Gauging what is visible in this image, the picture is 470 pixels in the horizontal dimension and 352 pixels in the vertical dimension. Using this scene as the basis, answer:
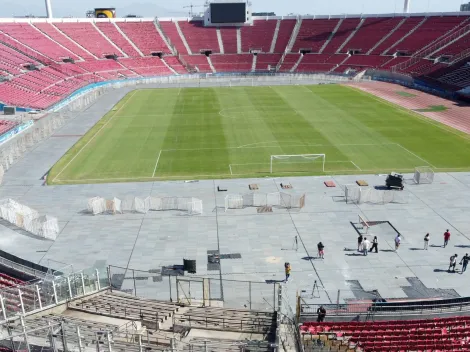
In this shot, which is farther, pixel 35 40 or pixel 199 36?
pixel 199 36

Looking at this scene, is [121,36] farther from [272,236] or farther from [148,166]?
[272,236]

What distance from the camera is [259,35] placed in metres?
121

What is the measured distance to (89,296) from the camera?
717 inches

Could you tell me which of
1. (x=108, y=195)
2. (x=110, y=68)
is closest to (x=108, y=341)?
(x=108, y=195)

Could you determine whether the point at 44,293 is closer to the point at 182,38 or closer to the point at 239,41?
the point at 182,38

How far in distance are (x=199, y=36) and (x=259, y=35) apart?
1622 cm

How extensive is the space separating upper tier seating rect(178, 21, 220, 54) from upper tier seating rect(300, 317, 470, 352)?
341 ft

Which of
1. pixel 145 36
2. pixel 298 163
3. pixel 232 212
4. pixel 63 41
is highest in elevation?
pixel 145 36

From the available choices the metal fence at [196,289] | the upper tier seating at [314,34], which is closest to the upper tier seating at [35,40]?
the upper tier seating at [314,34]

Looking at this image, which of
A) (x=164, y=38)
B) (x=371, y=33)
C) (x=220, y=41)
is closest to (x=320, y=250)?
(x=371, y=33)

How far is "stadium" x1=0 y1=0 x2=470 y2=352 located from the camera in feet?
54.7

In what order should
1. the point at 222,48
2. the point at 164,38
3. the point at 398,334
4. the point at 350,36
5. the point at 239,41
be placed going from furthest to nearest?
the point at 239,41, the point at 164,38, the point at 222,48, the point at 350,36, the point at 398,334

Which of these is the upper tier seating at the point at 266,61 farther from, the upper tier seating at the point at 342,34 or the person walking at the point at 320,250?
the person walking at the point at 320,250

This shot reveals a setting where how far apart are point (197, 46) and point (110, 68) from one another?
1085 inches
